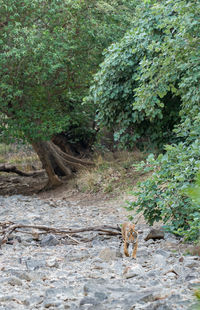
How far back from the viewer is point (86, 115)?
42.5ft

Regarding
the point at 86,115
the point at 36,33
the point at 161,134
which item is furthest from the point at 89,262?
the point at 86,115

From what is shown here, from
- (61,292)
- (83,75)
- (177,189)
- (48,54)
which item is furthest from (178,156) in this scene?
(83,75)

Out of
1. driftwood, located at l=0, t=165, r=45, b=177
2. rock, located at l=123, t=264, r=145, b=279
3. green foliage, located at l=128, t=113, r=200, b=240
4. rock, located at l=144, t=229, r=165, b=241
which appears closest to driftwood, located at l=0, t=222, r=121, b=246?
rock, located at l=144, t=229, r=165, b=241

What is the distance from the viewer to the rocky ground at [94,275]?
2.54 metres

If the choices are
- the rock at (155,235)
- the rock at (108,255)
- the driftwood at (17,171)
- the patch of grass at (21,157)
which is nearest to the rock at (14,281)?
the rock at (108,255)

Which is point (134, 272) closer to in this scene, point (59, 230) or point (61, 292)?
point (61, 292)

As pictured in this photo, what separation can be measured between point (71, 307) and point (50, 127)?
8.71m

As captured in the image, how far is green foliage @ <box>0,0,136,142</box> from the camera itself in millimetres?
10312

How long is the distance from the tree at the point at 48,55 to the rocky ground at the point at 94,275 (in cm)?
590

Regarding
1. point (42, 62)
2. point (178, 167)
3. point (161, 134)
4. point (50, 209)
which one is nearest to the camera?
point (178, 167)

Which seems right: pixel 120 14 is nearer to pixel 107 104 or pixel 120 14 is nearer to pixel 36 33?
pixel 36 33

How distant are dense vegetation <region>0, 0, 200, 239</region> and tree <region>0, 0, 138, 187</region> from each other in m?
0.03

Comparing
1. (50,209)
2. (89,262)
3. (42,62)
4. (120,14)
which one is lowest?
(50,209)

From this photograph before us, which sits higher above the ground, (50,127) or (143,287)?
(50,127)
